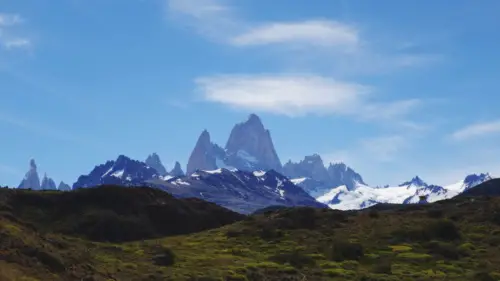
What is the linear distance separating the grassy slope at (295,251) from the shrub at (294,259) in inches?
4.8

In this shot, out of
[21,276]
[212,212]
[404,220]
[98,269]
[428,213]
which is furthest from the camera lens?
[212,212]

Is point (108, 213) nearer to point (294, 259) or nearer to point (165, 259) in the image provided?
point (165, 259)

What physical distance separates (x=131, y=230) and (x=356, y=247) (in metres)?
44.3

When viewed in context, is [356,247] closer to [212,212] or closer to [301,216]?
[301,216]

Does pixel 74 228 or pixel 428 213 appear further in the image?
pixel 428 213

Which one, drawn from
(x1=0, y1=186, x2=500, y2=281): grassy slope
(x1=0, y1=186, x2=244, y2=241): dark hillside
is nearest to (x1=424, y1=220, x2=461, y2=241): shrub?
(x1=0, y1=186, x2=500, y2=281): grassy slope

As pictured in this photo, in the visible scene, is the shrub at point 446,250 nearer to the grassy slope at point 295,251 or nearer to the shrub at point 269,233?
the grassy slope at point 295,251

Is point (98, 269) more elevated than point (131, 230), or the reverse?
point (131, 230)

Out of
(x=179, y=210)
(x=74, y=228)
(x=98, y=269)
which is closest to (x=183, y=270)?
(x=98, y=269)

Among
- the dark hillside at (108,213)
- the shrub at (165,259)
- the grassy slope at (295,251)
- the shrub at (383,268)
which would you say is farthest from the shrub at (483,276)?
the dark hillside at (108,213)

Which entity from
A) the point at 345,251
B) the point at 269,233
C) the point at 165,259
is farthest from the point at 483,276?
the point at 269,233

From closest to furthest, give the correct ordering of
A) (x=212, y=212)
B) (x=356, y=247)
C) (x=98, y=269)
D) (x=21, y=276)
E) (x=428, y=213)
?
(x=21, y=276)
(x=98, y=269)
(x=356, y=247)
(x=428, y=213)
(x=212, y=212)

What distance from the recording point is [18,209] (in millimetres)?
102438

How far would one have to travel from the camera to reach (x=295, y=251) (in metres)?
79.6
